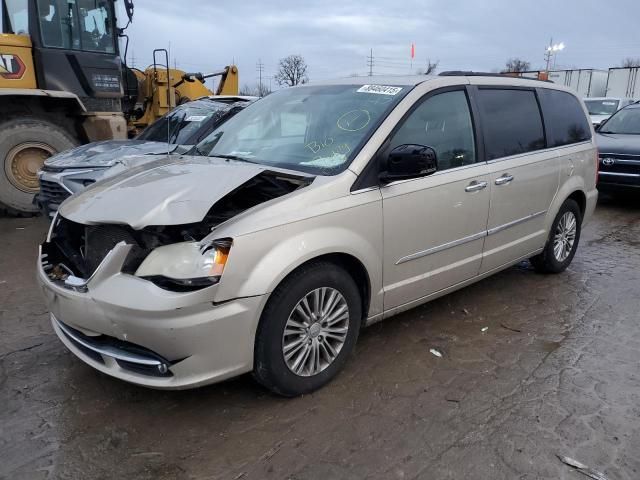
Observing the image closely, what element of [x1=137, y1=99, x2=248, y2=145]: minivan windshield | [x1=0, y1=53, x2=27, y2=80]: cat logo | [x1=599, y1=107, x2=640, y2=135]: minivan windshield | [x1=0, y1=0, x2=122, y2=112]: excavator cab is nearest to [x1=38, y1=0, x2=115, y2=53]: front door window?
[x1=0, y1=0, x2=122, y2=112]: excavator cab

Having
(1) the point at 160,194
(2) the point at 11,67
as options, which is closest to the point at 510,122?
(1) the point at 160,194

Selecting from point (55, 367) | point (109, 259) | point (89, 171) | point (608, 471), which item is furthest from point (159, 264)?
point (89, 171)

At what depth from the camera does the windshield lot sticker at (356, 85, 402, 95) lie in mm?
3564

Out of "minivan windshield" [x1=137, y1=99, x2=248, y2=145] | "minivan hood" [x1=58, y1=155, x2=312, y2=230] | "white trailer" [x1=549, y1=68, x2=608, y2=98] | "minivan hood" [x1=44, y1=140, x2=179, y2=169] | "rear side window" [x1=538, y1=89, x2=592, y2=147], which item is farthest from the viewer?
"white trailer" [x1=549, y1=68, x2=608, y2=98]

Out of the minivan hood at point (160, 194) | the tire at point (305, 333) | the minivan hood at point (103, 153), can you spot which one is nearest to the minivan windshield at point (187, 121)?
the minivan hood at point (103, 153)

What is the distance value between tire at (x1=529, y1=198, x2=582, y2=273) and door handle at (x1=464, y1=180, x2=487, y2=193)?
4.61 ft

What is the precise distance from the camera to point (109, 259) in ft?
8.65

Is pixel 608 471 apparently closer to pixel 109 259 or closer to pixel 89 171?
pixel 109 259

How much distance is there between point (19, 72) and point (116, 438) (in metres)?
6.87

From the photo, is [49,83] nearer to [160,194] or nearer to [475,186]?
[160,194]

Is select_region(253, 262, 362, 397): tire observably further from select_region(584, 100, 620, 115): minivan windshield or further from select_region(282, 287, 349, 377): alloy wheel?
select_region(584, 100, 620, 115): minivan windshield

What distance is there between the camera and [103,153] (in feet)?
20.6

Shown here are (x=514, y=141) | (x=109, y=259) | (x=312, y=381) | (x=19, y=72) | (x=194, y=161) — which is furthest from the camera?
(x=19, y=72)

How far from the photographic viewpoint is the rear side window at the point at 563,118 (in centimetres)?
475
